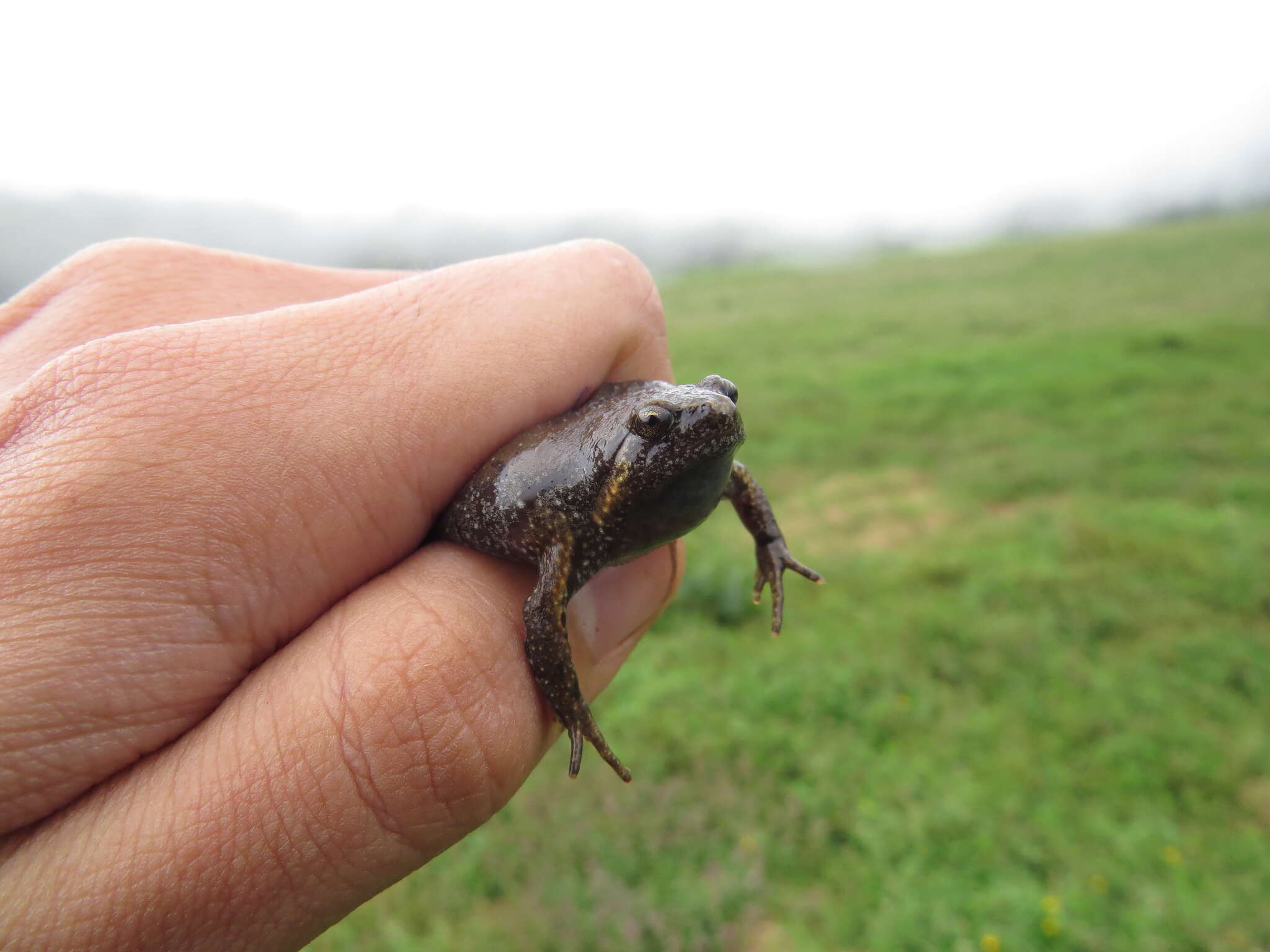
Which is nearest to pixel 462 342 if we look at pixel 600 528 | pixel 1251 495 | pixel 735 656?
pixel 600 528

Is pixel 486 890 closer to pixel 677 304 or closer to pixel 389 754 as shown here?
pixel 389 754

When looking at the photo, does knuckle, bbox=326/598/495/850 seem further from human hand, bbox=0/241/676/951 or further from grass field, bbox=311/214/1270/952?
grass field, bbox=311/214/1270/952

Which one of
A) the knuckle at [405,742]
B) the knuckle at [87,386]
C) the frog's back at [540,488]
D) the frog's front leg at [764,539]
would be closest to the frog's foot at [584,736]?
→ the knuckle at [405,742]

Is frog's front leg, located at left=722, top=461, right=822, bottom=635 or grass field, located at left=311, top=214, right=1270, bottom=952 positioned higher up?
frog's front leg, located at left=722, top=461, right=822, bottom=635

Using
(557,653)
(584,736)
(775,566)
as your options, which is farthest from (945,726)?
(557,653)

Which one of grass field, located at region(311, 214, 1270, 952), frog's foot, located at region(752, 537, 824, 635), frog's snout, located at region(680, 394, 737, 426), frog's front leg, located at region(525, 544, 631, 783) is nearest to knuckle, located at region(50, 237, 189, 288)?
frog's front leg, located at region(525, 544, 631, 783)

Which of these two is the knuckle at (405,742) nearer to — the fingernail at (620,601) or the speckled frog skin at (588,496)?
the speckled frog skin at (588,496)
